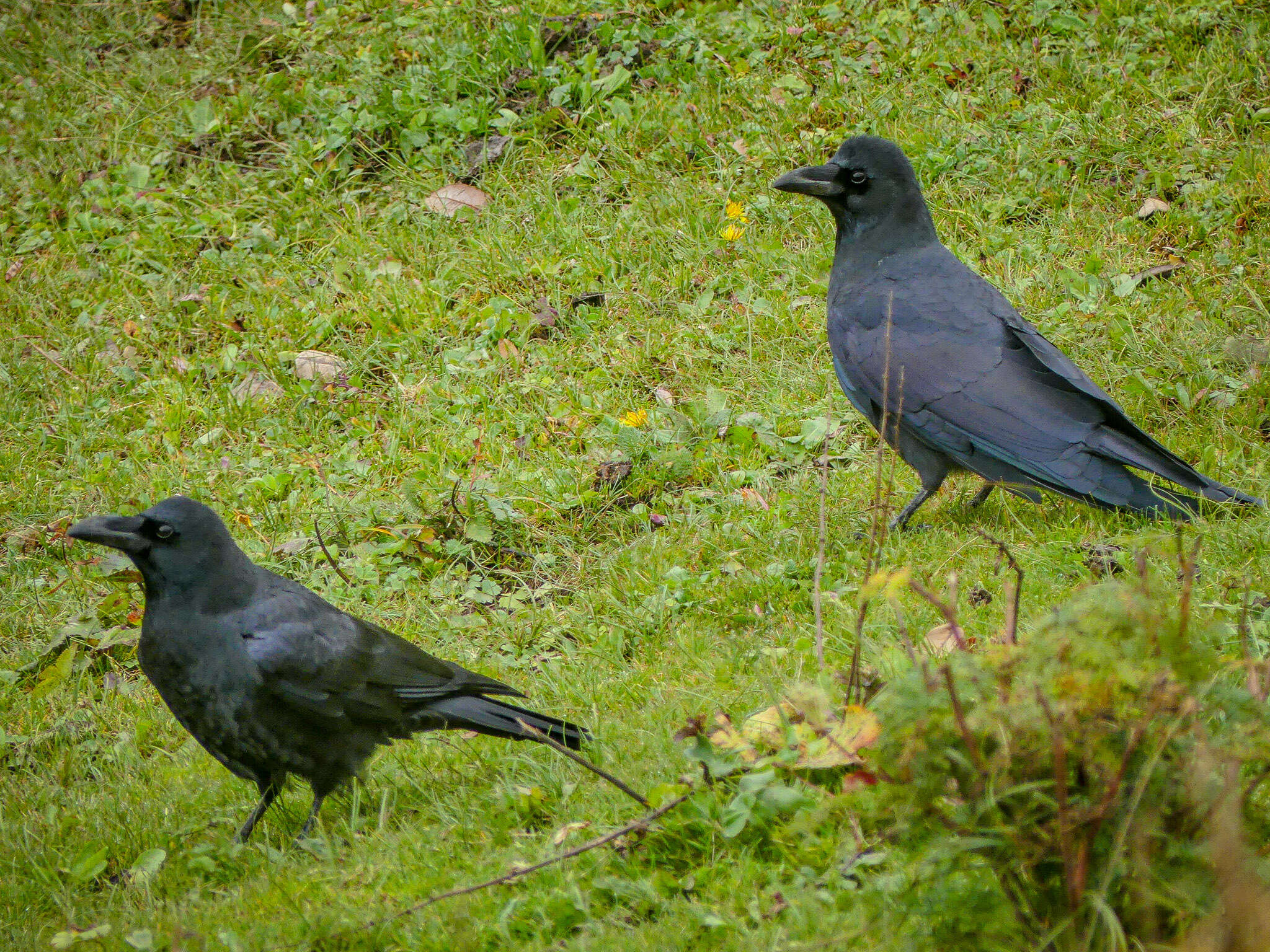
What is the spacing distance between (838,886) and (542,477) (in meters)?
3.33

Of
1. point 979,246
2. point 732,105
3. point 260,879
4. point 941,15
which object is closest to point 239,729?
point 260,879

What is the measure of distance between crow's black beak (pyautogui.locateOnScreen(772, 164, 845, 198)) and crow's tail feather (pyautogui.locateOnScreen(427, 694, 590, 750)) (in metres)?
2.86

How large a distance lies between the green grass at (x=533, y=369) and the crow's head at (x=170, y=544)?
2.77ft

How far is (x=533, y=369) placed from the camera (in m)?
6.66

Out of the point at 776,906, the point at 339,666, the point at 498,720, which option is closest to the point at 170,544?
the point at 339,666

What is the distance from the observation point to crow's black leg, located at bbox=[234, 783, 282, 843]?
383 cm

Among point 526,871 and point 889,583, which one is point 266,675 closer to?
point 526,871

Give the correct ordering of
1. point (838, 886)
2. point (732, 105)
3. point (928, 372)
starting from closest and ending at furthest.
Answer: point (838, 886) → point (928, 372) → point (732, 105)

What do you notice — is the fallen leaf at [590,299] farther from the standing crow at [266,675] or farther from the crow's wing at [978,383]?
the standing crow at [266,675]

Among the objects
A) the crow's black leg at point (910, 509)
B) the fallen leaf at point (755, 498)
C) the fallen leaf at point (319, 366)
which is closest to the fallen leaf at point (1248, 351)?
the crow's black leg at point (910, 509)

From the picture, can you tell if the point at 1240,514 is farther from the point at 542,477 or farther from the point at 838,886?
the point at 542,477

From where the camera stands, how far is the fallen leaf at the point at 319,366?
6.98 metres

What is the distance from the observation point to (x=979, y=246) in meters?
6.65

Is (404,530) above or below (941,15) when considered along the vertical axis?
below
